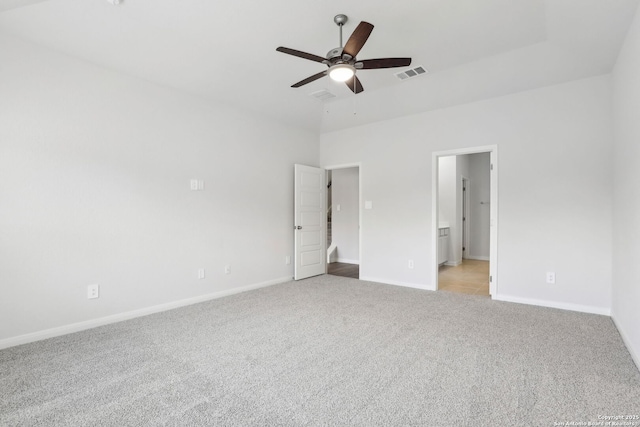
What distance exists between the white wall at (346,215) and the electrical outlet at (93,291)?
16.7ft

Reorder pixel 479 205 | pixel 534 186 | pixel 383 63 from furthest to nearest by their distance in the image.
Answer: pixel 479 205
pixel 534 186
pixel 383 63

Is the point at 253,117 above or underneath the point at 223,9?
underneath

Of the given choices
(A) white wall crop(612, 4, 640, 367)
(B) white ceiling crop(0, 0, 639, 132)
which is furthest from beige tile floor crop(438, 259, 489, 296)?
(B) white ceiling crop(0, 0, 639, 132)

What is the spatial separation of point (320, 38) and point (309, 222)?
3.12 meters

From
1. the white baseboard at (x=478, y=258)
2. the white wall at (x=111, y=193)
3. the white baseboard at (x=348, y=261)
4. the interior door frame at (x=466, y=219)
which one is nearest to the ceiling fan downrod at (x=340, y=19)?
the white wall at (x=111, y=193)

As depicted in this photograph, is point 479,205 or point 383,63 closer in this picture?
point 383,63

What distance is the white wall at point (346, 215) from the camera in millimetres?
7258

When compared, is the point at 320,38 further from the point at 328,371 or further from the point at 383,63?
the point at 328,371

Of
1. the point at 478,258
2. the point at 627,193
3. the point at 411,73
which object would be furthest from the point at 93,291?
the point at 478,258

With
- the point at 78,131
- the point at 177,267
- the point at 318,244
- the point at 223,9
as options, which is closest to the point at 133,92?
the point at 78,131

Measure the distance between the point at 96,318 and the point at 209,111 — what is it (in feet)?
9.14

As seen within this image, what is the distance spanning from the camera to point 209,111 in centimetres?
421

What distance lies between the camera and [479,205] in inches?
305

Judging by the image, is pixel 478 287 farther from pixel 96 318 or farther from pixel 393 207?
pixel 96 318
